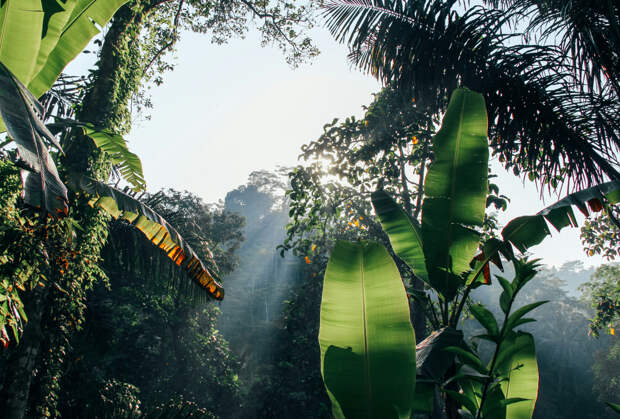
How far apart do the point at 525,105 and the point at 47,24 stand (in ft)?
15.3

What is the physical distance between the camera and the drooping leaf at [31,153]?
1.05 m

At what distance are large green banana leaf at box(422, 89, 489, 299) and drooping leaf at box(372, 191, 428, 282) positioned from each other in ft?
0.58

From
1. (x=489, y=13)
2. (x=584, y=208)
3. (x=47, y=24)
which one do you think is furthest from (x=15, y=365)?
(x=489, y=13)

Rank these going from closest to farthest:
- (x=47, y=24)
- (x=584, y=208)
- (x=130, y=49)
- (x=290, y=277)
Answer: (x=584, y=208), (x=47, y=24), (x=130, y=49), (x=290, y=277)

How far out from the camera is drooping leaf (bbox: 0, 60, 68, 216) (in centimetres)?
105

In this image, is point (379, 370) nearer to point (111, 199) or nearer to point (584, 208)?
point (584, 208)

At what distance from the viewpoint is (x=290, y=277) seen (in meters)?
31.5

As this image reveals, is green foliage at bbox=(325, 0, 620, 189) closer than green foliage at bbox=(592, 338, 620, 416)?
Yes

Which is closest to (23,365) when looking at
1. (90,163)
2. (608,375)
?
(90,163)

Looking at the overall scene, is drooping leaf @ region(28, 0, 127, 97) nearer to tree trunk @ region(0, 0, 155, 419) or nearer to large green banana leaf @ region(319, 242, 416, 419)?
tree trunk @ region(0, 0, 155, 419)

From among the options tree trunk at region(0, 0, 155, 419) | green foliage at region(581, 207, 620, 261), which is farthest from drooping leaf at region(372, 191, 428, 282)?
green foliage at region(581, 207, 620, 261)

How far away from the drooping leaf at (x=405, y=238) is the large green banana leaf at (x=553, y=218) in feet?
1.36

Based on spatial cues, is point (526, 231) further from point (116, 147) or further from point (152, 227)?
point (116, 147)

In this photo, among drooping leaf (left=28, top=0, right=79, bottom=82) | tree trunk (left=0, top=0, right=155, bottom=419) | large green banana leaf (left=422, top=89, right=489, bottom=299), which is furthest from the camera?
tree trunk (left=0, top=0, right=155, bottom=419)
